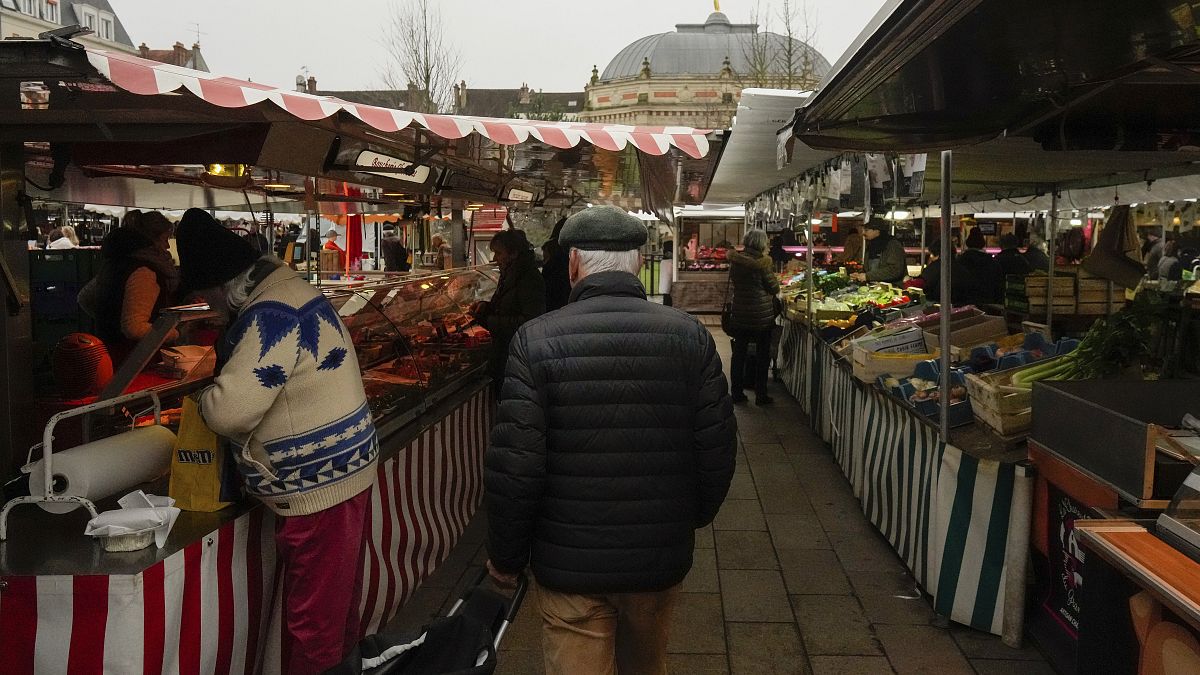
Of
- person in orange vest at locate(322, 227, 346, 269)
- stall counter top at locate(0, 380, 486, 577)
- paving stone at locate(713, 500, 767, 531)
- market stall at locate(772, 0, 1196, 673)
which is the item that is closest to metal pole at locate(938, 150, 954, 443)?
market stall at locate(772, 0, 1196, 673)

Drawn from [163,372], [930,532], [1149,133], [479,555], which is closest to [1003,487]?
[930,532]

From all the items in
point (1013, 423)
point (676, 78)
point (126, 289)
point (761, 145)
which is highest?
point (676, 78)

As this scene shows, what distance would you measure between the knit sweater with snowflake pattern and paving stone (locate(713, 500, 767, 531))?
3.27m

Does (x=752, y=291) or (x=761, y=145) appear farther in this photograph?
(x=752, y=291)

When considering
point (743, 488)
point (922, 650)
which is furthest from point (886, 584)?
point (743, 488)

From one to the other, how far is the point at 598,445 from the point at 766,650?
2.03 m

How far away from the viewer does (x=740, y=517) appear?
20.3ft

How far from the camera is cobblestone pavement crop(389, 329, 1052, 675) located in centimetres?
398

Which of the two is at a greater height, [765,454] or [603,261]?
[603,261]

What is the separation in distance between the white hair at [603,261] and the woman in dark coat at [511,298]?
3.96 metres

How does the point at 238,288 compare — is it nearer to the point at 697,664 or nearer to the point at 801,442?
the point at 697,664

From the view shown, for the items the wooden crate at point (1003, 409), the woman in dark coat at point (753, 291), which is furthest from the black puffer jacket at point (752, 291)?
the wooden crate at point (1003, 409)

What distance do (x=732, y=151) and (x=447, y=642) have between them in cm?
664

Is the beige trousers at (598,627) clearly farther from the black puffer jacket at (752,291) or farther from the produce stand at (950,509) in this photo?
the black puffer jacket at (752,291)
